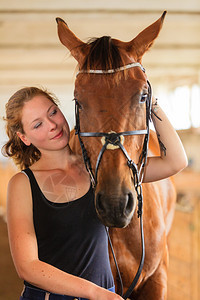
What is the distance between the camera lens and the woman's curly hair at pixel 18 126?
1494 mm

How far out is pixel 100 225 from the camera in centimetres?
147

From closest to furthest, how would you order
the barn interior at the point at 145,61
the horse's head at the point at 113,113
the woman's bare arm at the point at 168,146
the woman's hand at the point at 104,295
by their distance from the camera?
the woman's hand at the point at 104,295
the horse's head at the point at 113,113
the woman's bare arm at the point at 168,146
the barn interior at the point at 145,61

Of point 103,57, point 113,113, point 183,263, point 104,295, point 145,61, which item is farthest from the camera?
point 145,61

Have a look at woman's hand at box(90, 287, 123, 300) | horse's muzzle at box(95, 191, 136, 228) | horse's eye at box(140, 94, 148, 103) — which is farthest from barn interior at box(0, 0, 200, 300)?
woman's hand at box(90, 287, 123, 300)

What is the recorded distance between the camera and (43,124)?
4.81 ft

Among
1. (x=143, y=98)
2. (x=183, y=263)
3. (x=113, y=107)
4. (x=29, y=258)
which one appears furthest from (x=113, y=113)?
(x=183, y=263)

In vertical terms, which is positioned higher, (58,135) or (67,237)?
(58,135)

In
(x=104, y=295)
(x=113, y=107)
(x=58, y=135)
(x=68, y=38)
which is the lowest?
(x=104, y=295)

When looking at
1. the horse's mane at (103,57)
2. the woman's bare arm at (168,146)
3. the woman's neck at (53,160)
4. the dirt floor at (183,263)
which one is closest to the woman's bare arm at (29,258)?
the woman's neck at (53,160)

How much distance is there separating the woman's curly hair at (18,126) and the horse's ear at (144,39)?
1.41 ft

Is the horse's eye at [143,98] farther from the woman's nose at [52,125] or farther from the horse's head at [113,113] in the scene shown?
the woman's nose at [52,125]

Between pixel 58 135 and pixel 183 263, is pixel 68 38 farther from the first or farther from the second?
pixel 183 263

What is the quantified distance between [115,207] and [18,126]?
0.59m

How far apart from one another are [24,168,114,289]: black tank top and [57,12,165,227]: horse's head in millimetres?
149
